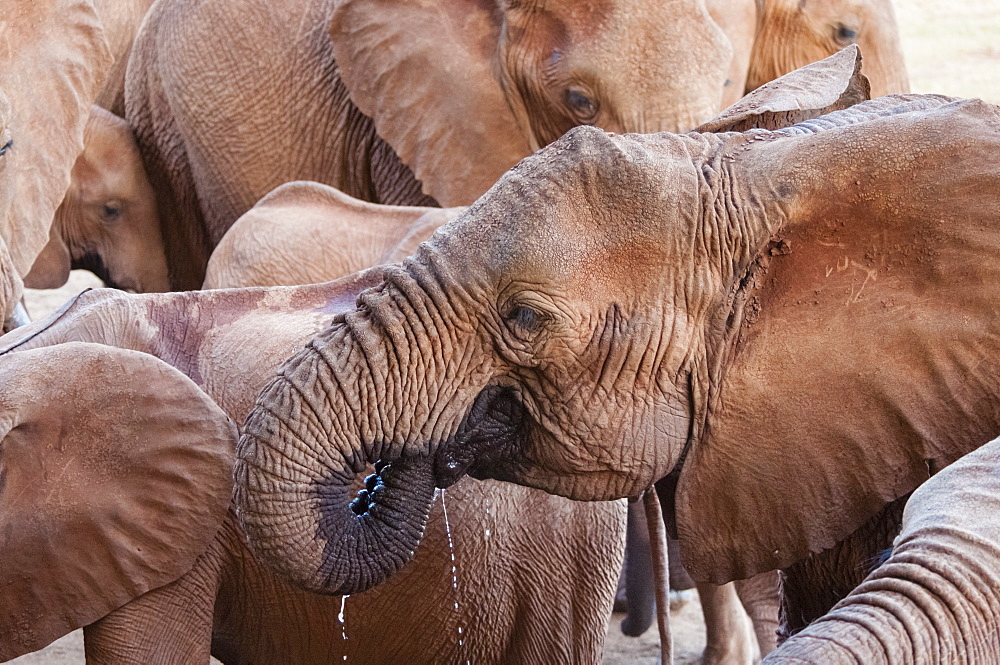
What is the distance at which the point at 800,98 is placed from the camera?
6.65ft

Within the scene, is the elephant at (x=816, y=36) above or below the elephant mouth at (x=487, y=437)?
below

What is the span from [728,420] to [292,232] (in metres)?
1.96

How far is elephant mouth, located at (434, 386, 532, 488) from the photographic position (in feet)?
5.90

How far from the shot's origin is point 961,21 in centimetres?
1208

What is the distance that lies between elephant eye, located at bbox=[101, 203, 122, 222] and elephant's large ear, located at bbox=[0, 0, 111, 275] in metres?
0.96

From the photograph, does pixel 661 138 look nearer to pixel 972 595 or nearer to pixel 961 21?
pixel 972 595

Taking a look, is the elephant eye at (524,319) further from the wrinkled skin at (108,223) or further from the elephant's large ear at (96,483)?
the wrinkled skin at (108,223)

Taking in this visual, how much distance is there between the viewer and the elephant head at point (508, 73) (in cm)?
351

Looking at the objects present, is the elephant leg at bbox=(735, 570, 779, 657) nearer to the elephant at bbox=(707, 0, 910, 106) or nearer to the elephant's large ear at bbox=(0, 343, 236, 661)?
the elephant's large ear at bbox=(0, 343, 236, 661)

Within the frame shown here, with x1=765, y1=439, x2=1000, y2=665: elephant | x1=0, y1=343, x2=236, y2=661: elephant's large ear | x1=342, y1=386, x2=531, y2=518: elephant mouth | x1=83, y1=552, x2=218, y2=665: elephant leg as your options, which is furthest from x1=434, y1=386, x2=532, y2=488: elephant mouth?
x1=83, y1=552, x2=218, y2=665: elephant leg

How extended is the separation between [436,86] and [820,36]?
137 centimetres

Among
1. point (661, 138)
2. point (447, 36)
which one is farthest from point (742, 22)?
point (661, 138)

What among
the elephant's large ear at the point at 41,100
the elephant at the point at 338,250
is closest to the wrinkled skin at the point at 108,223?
the elephant's large ear at the point at 41,100

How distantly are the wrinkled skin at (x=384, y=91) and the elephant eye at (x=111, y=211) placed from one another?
18 centimetres
